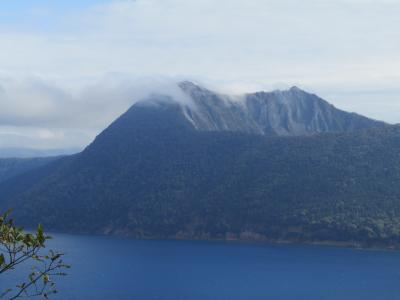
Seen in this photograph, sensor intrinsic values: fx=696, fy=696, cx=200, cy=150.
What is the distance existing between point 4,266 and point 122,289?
119m

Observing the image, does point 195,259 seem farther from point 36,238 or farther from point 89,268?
point 36,238

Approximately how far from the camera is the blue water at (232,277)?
12950 centimetres

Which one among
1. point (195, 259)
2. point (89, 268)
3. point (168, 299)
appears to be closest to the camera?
point (168, 299)

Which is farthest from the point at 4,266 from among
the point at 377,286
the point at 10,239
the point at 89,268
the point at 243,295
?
the point at 89,268

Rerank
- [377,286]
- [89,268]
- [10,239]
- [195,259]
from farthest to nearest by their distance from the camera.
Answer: [195,259]
[89,268]
[377,286]
[10,239]

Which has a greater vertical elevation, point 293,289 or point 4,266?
point 4,266

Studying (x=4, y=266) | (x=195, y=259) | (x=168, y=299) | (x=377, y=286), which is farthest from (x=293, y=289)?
(x=4, y=266)

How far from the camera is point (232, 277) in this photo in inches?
6088

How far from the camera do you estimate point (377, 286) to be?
141m

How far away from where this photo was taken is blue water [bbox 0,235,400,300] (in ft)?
425

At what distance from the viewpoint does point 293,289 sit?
136250 mm

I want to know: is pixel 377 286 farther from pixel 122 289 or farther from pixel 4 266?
pixel 4 266

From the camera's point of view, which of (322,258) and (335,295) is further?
(322,258)

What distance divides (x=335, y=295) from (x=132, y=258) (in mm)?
74351
